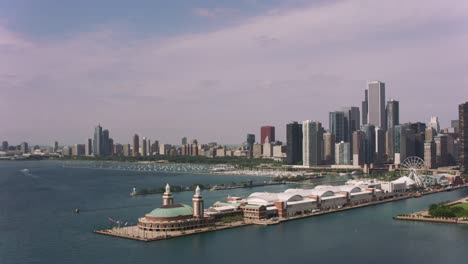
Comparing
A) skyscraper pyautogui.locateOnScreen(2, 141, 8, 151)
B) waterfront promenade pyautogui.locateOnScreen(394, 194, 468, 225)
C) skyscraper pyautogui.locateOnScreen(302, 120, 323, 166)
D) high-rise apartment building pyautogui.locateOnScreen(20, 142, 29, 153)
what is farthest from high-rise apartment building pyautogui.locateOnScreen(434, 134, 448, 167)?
skyscraper pyautogui.locateOnScreen(2, 141, 8, 151)

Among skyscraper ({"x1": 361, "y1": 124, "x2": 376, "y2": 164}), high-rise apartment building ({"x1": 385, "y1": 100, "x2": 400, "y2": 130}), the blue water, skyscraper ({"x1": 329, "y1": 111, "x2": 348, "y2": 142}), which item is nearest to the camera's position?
the blue water

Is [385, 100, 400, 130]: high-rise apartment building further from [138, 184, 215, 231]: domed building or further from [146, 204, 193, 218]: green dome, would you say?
[146, 204, 193, 218]: green dome

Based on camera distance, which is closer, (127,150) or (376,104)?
(376,104)

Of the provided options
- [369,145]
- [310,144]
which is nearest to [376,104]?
[369,145]

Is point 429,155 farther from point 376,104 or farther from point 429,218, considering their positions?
point 376,104

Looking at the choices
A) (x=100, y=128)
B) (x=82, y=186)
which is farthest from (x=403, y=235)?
(x=100, y=128)

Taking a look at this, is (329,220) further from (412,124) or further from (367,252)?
(412,124)

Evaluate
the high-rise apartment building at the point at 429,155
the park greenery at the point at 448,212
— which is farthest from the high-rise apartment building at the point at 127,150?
the park greenery at the point at 448,212
